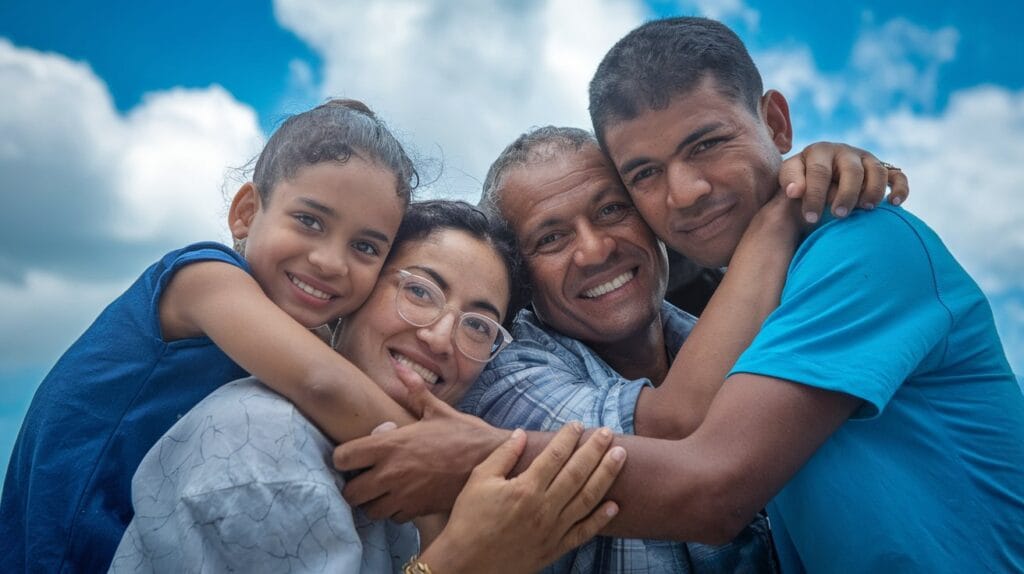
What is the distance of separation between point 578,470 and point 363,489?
0.65 m

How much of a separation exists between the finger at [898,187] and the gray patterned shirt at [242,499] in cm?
205

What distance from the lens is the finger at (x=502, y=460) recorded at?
2.36m

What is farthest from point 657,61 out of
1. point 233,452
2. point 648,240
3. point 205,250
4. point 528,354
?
point 233,452

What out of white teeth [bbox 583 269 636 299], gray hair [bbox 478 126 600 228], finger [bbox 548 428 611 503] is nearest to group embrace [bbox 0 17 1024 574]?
finger [bbox 548 428 611 503]

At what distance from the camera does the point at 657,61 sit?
3010 millimetres

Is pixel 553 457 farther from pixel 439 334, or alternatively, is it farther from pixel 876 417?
pixel 876 417

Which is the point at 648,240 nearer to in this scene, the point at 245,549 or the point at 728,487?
the point at 728,487

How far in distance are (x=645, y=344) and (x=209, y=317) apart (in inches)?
79.3

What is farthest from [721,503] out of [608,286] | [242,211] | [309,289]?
[242,211]

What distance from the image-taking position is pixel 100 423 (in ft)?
Answer: 8.47

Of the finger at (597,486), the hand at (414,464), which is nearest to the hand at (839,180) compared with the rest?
the finger at (597,486)

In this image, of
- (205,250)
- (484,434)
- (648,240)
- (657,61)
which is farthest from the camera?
(648,240)

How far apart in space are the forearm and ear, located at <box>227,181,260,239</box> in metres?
1.68

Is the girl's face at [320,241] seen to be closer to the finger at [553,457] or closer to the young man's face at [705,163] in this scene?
the finger at [553,457]
